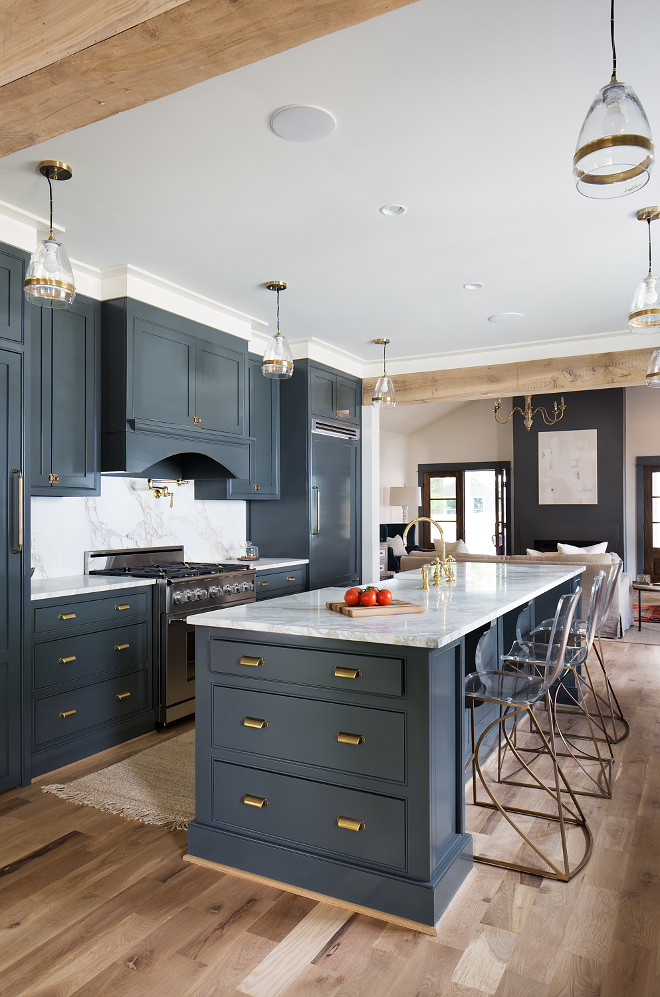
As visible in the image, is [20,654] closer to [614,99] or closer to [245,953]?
[245,953]

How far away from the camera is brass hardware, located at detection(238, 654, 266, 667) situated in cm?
240

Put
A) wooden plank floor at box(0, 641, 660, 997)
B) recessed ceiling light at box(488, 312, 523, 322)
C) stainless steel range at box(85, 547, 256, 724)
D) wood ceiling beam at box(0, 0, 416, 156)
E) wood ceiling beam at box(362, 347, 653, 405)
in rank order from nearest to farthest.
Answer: wood ceiling beam at box(0, 0, 416, 156), wooden plank floor at box(0, 641, 660, 997), stainless steel range at box(85, 547, 256, 724), recessed ceiling light at box(488, 312, 523, 322), wood ceiling beam at box(362, 347, 653, 405)

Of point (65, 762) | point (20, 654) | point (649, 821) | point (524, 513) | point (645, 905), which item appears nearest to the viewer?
point (645, 905)

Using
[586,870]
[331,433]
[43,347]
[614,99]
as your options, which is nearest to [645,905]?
[586,870]

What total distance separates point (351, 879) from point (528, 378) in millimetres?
4498

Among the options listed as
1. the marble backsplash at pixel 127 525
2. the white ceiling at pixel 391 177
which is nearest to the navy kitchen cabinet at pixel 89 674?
the marble backsplash at pixel 127 525

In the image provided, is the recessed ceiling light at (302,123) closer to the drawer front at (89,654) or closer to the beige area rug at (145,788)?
the drawer front at (89,654)

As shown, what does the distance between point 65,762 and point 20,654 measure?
65 centimetres

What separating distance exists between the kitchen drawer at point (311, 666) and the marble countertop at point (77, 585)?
4.12ft

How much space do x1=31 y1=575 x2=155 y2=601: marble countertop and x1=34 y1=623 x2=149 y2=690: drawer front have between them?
22 cm

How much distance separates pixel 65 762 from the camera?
3428 mm

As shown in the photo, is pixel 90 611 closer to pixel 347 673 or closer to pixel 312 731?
pixel 312 731

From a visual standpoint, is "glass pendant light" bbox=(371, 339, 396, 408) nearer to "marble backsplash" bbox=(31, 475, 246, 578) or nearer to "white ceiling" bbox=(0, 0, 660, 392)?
"white ceiling" bbox=(0, 0, 660, 392)

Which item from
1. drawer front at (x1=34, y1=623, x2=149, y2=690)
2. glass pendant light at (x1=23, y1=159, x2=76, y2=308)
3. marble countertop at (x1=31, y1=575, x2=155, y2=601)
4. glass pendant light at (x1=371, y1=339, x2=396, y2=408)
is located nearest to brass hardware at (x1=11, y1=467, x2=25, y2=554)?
marble countertop at (x1=31, y1=575, x2=155, y2=601)
